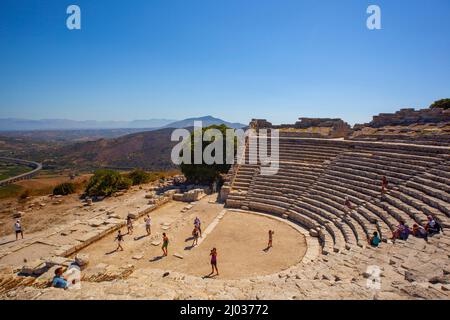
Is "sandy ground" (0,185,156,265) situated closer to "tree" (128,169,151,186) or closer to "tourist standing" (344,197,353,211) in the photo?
"tree" (128,169,151,186)

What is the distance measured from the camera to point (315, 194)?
18453 mm

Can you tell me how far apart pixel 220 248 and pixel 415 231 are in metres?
8.17

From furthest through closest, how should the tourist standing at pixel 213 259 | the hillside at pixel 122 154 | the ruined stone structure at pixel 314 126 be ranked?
the hillside at pixel 122 154, the ruined stone structure at pixel 314 126, the tourist standing at pixel 213 259

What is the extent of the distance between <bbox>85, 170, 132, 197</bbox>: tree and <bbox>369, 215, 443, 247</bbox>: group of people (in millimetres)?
19874

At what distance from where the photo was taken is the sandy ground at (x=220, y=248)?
12.4 m

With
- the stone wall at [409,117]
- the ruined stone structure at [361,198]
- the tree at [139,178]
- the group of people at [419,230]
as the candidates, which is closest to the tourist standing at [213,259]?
the ruined stone structure at [361,198]

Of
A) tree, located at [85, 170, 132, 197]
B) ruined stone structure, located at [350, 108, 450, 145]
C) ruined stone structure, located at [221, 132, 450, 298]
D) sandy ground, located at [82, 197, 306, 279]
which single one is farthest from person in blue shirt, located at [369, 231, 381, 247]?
tree, located at [85, 170, 132, 197]

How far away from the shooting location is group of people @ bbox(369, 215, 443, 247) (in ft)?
33.8

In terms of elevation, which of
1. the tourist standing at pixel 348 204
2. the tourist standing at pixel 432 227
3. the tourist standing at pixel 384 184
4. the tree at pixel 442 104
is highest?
the tree at pixel 442 104

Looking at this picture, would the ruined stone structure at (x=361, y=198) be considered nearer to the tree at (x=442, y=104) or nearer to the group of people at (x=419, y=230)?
the group of people at (x=419, y=230)

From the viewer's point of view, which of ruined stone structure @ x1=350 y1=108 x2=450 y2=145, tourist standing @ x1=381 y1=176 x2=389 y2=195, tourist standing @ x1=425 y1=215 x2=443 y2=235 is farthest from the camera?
ruined stone structure @ x1=350 y1=108 x2=450 y2=145

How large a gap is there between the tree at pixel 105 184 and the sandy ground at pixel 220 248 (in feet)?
24.2
